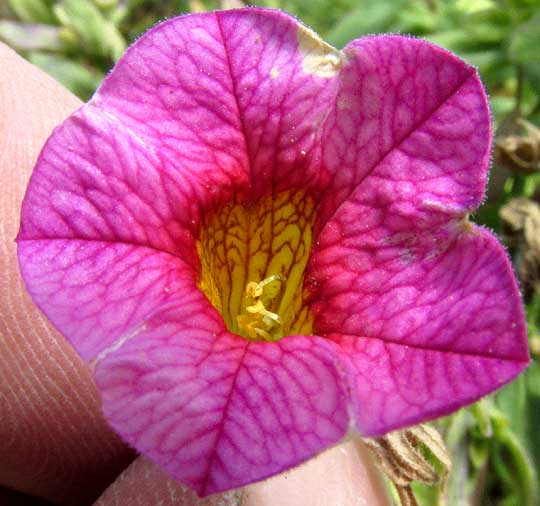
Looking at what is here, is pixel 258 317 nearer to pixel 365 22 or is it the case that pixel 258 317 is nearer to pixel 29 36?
pixel 365 22

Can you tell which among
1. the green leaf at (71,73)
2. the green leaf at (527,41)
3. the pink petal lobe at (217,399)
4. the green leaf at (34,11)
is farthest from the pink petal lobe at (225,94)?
the green leaf at (34,11)

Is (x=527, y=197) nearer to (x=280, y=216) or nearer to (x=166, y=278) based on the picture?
(x=280, y=216)

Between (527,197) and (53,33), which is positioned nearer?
(527,197)

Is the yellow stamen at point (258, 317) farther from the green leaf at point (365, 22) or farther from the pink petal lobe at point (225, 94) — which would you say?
the green leaf at point (365, 22)

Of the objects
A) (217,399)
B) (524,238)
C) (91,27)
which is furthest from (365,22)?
(217,399)

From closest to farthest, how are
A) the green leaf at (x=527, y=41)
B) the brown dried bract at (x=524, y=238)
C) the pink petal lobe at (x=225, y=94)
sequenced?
the pink petal lobe at (x=225, y=94), the brown dried bract at (x=524, y=238), the green leaf at (x=527, y=41)

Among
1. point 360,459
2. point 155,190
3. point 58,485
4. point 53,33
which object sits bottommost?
point 58,485

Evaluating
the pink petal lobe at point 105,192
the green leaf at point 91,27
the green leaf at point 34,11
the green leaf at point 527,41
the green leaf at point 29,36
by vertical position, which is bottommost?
the green leaf at point 29,36

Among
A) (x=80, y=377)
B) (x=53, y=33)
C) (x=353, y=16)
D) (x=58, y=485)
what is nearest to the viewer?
(x=80, y=377)

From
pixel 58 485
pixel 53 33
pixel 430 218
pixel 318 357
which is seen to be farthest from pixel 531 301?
pixel 53 33
